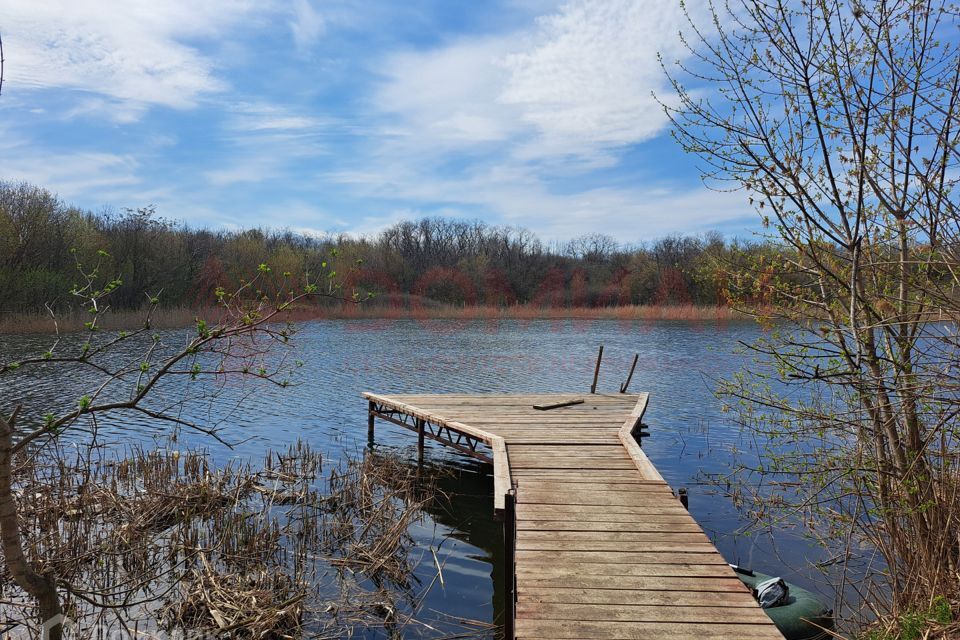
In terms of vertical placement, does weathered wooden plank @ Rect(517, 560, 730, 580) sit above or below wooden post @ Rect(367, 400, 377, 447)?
above

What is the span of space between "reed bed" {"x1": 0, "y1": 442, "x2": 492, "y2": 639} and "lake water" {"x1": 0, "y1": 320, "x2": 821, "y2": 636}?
58 centimetres

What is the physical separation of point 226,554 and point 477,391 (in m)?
10.5

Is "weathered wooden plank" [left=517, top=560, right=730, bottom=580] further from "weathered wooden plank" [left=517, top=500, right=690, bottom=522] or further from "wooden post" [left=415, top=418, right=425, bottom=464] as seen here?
"wooden post" [left=415, top=418, right=425, bottom=464]

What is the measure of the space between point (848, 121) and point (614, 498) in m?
3.62

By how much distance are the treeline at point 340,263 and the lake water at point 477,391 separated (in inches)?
147

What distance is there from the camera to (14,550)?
3043 millimetres

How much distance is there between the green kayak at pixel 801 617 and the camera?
5363 mm

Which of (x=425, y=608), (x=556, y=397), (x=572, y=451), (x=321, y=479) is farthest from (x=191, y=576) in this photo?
(x=556, y=397)

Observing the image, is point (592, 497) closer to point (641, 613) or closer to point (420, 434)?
point (641, 613)

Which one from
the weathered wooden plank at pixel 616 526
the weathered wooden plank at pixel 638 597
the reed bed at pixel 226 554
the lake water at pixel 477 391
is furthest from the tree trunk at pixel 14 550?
the lake water at pixel 477 391

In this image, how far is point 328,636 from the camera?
563 centimetres

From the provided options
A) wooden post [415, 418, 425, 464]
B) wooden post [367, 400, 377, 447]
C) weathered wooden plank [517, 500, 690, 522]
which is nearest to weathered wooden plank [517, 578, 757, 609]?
weathered wooden plank [517, 500, 690, 522]

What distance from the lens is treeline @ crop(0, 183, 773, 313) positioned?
3309 cm

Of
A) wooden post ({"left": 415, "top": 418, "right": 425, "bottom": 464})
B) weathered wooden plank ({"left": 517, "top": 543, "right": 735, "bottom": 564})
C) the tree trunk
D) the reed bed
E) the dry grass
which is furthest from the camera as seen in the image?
the dry grass
